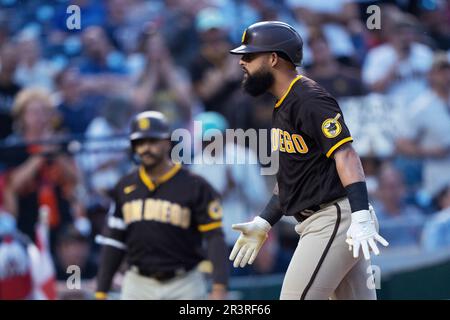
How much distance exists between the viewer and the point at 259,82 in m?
4.71

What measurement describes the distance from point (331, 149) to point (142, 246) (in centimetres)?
242

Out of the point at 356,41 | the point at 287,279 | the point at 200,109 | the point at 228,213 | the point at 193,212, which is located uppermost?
the point at 356,41

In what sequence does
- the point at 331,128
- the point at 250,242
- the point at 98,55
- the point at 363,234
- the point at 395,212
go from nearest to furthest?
1. the point at 363,234
2. the point at 331,128
3. the point at 250,242
4. the point at 395,212
5. the point at 98,55

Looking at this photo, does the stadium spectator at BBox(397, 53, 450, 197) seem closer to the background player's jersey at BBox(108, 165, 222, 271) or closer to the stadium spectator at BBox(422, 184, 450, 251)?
the stadium spectator at BBox(422, 184, 450, 251)

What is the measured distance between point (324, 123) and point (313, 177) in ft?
1.01

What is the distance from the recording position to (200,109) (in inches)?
347

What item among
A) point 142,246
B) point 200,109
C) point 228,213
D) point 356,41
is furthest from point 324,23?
point 142,246

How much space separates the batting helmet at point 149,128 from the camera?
656cm

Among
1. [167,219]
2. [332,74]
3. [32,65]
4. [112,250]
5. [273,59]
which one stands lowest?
[112,250]

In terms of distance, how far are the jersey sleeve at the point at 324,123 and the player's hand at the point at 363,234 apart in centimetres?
35

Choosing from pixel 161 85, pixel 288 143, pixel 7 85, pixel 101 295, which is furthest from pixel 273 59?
pixel 7 85

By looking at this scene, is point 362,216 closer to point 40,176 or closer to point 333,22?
point 333,22
